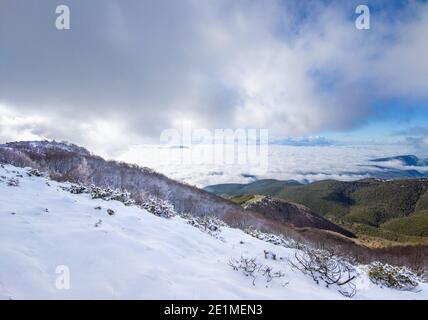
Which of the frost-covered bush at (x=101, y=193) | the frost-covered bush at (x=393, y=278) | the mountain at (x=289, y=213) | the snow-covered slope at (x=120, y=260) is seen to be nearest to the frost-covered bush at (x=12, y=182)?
the snow-covered slope at (x=120, y=260)

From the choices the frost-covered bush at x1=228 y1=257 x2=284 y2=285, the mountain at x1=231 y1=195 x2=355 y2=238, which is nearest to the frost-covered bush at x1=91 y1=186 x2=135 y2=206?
the frost-covered bush at x1=228 y1=257 x2=284 y2=285

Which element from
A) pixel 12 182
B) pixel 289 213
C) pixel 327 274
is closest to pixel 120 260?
pixel 327 274

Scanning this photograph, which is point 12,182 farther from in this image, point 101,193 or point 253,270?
point 253,270

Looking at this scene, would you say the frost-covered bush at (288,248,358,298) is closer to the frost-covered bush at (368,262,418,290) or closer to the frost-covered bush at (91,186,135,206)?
the frost-covered bush at (368,262,418,290)

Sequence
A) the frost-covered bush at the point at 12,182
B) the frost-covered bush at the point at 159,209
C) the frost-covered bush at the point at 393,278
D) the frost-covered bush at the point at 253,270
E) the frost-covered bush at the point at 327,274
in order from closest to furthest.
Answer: the frost-covered bush at the point at 253,270 → the frost-covered bush at the point at 327,274 → the frost-covered bush at the point at 393,278 → the frost-covered bush at the point at 12,182 → the frost-covered bush at the point at 159,209

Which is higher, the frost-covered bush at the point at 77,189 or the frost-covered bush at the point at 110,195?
the frost-covered bush at the point at 77,189

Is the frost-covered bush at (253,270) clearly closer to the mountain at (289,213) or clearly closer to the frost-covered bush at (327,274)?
the frost-covered bush at (327,274)

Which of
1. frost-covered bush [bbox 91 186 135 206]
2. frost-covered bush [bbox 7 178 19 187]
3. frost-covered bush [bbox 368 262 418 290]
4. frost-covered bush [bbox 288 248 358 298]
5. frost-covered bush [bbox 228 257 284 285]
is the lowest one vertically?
frost-covered bush [bbox 368 262 418 290]

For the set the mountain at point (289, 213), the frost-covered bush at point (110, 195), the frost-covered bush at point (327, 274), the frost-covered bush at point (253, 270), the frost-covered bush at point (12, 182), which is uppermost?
the frost-covered bush at point (12, 182)
